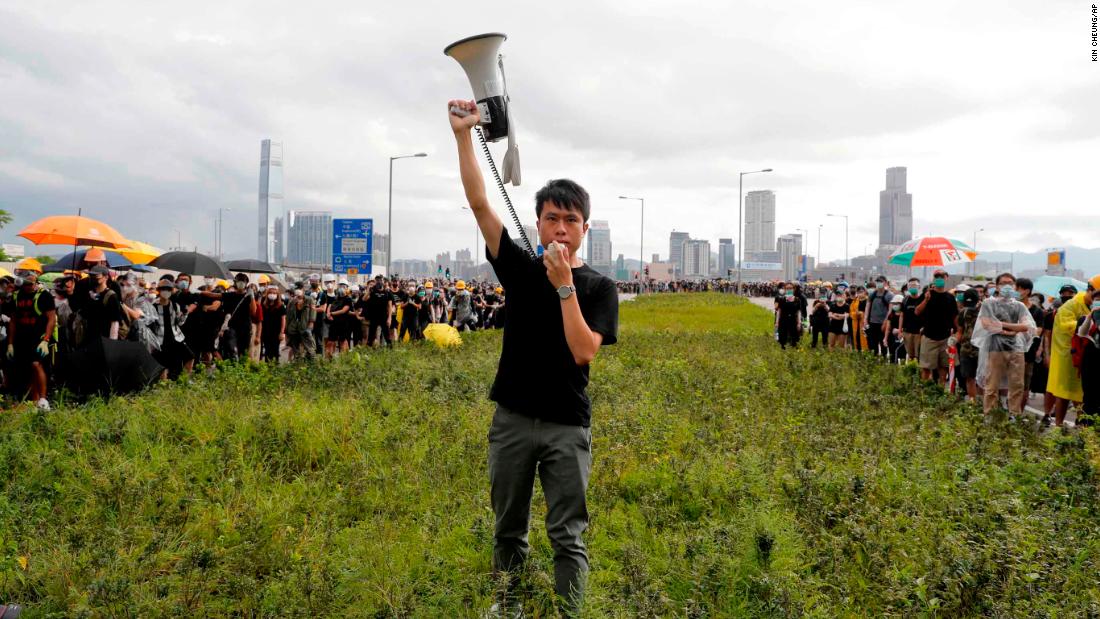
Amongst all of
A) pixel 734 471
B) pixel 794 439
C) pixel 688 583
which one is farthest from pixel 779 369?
pixel 688 583

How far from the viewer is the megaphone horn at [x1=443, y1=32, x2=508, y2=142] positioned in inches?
108

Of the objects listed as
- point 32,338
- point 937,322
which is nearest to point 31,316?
point 32,338

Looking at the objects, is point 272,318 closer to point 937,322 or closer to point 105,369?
point 105,369

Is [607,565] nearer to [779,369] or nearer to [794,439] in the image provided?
[794,439]

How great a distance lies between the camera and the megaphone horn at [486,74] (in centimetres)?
273

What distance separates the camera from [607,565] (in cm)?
446

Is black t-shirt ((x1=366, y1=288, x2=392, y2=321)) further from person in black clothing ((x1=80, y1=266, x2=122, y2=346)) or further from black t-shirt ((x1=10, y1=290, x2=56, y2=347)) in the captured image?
black t-shirt ((x1=10, y1=290, x2=56, y2=347))

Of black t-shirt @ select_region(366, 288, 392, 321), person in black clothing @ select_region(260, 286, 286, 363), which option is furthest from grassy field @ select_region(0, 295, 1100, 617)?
black t-shirt @ select_region(366, 288, 392, 321)

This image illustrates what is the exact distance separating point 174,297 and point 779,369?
9.51 metres

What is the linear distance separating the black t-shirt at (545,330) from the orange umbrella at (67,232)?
37.3 ft

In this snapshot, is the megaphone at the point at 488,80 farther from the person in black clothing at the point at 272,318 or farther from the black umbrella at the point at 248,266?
the black umbrella at the point at 248,266

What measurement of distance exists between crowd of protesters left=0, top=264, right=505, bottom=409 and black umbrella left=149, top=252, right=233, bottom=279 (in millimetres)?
1672

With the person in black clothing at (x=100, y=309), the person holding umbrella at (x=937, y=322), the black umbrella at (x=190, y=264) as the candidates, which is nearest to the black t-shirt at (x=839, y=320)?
the person holding umbrella at (x=937, y=322)

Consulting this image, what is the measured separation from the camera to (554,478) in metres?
3.07
